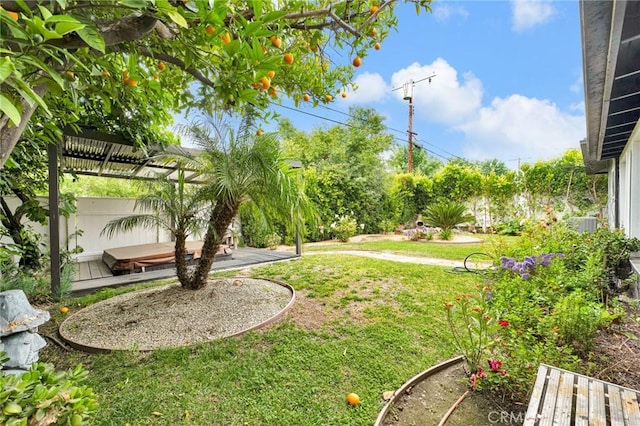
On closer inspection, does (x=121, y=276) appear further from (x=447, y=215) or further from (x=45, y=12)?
(x=447, y=215)

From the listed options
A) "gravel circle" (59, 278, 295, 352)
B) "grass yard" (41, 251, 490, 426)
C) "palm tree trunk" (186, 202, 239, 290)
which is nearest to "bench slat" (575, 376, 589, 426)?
"grass yard" (41, 251, 490, 426)

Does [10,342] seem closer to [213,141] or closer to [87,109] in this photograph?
[213,141]

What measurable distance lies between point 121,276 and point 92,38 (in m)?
5.78

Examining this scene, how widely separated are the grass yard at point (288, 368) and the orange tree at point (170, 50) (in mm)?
1880

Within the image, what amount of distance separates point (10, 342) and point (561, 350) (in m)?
3.75

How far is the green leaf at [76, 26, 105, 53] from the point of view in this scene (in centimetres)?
110

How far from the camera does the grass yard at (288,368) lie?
206 cm

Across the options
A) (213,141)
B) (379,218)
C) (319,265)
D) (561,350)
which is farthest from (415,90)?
(561,350)

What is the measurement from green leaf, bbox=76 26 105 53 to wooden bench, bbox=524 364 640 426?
2.44 metres

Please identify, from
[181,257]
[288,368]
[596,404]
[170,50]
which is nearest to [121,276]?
[181,257]

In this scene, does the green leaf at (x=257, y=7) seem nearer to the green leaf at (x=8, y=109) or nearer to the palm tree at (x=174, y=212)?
the green leaf at (x=8, y=109)

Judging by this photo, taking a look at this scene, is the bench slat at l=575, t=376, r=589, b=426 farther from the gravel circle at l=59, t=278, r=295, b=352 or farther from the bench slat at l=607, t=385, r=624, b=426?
the gravel circle at l=59, t=278, r=295, b=352

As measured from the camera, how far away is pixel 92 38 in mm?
1125

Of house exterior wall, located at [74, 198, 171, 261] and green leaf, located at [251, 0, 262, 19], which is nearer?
green leaf, located at [251, 0, 262, 19]
